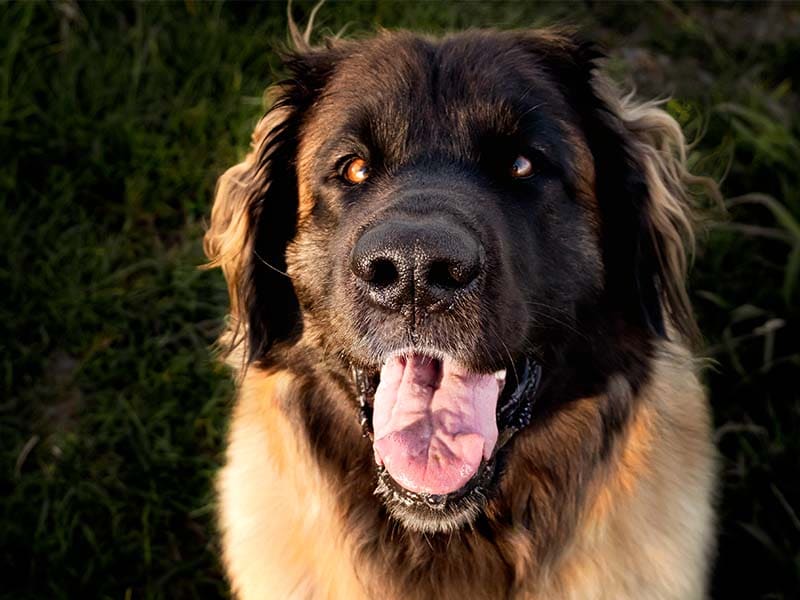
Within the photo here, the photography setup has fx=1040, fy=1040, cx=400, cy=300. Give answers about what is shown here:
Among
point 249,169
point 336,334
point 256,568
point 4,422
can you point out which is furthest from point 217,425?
point 336,334

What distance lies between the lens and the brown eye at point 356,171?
2887mm

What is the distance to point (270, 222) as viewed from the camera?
3.16 meters

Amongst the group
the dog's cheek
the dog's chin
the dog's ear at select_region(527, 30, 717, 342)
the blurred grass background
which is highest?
the dog's ear at select_region(527, 30, 717, 342)

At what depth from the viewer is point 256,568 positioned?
3.18m

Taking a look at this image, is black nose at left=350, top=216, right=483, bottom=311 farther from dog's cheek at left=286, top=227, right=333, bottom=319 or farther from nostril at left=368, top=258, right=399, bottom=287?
dog's cheek at left=286, top=227, right=333, bottom=319

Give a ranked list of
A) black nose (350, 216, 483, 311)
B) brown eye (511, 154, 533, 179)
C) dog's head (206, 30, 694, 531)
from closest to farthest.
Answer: black nose (350, 216, 483, 311)
dog's head (206, 30, 694, 531)
brown eye (511, 154, 533, 179)

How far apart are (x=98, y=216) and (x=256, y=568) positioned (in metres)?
2.12

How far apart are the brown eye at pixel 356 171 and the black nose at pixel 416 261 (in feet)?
1.37

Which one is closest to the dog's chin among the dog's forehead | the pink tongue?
the pink tongue

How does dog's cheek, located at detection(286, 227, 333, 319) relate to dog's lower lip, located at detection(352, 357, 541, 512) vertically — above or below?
above

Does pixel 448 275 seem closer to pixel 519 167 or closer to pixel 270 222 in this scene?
pixel 519 167

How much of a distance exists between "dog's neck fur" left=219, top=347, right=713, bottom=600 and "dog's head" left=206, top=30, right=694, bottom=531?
0.44 ft

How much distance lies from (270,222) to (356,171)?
1.29 feet

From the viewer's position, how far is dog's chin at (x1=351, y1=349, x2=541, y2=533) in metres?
2.71
